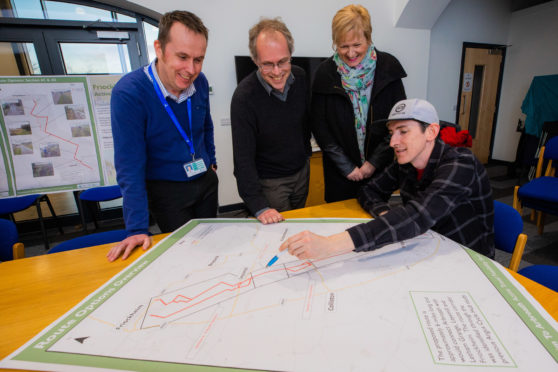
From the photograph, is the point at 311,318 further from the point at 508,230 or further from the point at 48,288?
the point at 508,230

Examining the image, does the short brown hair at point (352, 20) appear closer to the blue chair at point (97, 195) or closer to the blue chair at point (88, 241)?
the blue chair at point (88, 241)

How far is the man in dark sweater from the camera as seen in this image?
3.94 ft

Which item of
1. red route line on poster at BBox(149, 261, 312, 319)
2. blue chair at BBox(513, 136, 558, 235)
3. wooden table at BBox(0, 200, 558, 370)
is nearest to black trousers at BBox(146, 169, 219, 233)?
wooden table at BBox(0, 200, 558, 370)

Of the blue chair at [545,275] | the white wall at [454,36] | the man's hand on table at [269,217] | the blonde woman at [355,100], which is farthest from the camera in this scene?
the white wall at [454,36]

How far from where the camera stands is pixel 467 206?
105 centimetres

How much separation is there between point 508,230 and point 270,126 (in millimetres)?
1141

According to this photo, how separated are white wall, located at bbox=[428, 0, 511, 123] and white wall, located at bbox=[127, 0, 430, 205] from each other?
0.56 metres

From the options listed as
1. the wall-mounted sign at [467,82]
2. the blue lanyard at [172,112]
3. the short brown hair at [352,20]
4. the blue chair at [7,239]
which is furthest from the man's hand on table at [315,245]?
the wall-mounted sign at [467,82]

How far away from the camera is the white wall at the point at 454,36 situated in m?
4.45

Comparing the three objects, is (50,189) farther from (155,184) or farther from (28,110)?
(155,184)

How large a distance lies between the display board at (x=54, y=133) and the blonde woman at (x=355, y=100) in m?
2.09

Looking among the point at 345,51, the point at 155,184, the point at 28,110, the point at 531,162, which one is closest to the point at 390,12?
the point at 531,162

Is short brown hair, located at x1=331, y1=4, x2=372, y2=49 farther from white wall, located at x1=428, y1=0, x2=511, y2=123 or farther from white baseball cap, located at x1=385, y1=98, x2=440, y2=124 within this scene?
white wall, located at x1=428, y1=0, x2=511, y2=123

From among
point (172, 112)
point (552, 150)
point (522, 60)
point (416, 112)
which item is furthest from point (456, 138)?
point (522, 60)
